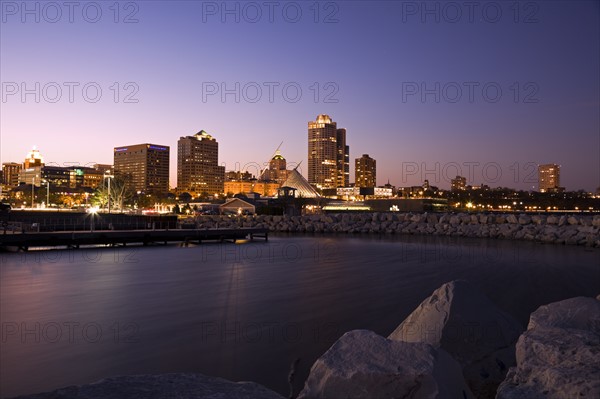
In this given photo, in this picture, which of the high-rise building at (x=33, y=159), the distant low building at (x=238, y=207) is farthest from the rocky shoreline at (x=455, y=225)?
the high-rise building at (x=33, y=159)

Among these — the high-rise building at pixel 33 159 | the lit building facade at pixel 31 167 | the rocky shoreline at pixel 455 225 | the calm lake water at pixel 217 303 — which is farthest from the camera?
the high-rise building at pixel 33 159

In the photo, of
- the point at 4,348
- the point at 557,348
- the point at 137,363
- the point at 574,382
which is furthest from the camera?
the point at 4,348

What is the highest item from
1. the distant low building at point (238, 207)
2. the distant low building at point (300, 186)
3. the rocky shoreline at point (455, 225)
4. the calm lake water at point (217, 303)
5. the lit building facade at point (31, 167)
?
the lit building facade at point (31, 167)

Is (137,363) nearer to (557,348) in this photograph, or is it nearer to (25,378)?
(25,378)

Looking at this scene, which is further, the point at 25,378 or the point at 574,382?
the point at 25,378

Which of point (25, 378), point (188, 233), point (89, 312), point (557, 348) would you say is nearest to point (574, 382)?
point (557, 348)

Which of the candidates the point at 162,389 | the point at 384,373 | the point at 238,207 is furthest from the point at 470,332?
the point at 238,207

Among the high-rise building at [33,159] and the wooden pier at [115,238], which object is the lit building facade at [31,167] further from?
the wooden pier at [115,238]

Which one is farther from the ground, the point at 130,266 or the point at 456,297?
the point at 456,297

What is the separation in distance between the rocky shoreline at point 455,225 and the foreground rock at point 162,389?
36221 millimetres

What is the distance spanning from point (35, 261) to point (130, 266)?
215 inches

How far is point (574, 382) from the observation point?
12.4 ft

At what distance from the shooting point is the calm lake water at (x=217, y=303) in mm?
7234

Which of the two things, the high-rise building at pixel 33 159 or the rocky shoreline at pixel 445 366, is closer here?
the rocky shoreline at pixel 445 366
